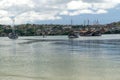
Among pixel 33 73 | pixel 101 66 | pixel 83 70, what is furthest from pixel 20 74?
pixel 101 66

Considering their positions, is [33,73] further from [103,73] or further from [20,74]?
[103,73]

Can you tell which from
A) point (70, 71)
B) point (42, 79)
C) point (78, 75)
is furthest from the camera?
point (70, 71)

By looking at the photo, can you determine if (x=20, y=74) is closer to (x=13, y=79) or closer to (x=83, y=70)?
(x=13, y=79)

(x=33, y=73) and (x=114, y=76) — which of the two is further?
(x=33, y=73)

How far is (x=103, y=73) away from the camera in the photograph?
35531 millimetres

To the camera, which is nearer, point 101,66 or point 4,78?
point 4,78

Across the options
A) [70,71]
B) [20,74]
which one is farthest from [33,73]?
[70,71]

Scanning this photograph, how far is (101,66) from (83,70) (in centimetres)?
Result: 395

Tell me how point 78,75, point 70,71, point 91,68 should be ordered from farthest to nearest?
point 91,68 → point 70,71 → point 78,75

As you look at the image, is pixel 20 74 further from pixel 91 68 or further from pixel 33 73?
pixel 91 68

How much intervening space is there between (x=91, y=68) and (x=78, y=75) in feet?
17.8

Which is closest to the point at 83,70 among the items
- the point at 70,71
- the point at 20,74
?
the point at 70,71

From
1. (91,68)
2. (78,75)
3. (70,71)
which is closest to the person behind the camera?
(78,75)

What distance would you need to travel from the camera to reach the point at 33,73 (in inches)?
1415
